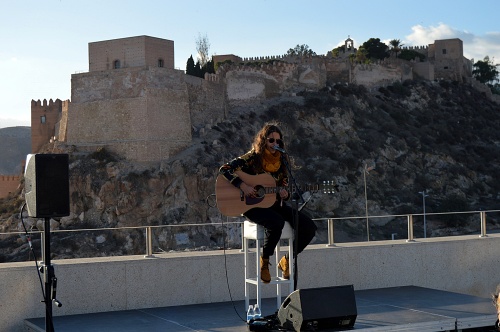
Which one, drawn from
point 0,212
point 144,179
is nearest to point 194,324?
point 144,179

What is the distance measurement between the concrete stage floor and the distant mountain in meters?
69.8

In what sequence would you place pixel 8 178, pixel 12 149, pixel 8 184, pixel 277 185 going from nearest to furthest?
pixel 277 185 → pixel 8 184 → pixel 8 178 → pixel 12 149

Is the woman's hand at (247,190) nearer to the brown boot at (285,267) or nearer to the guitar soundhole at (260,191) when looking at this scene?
the guitar soundhole at (260,191)

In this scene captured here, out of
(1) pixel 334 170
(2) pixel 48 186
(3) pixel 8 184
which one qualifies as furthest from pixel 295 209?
(3) pixel 8 184

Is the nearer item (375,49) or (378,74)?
(378,74)

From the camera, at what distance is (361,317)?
22.4ft

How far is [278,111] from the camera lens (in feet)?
A: 134

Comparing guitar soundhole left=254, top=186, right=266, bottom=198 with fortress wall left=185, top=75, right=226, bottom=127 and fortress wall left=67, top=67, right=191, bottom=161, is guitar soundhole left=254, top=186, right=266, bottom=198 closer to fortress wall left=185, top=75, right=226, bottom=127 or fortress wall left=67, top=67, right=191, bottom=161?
fortress wall left=67, top=67, right=191, bottom=161

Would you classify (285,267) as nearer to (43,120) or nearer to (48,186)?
(48,186)

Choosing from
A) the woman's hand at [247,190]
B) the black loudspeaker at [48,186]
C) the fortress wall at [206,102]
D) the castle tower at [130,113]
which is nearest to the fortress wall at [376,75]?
the fortress wall at [206,102]

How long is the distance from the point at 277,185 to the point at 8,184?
1342 inches

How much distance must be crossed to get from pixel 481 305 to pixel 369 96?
40285mm

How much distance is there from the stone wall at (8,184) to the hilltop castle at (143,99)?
2.52 meters

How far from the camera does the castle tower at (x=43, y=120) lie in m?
40.7
